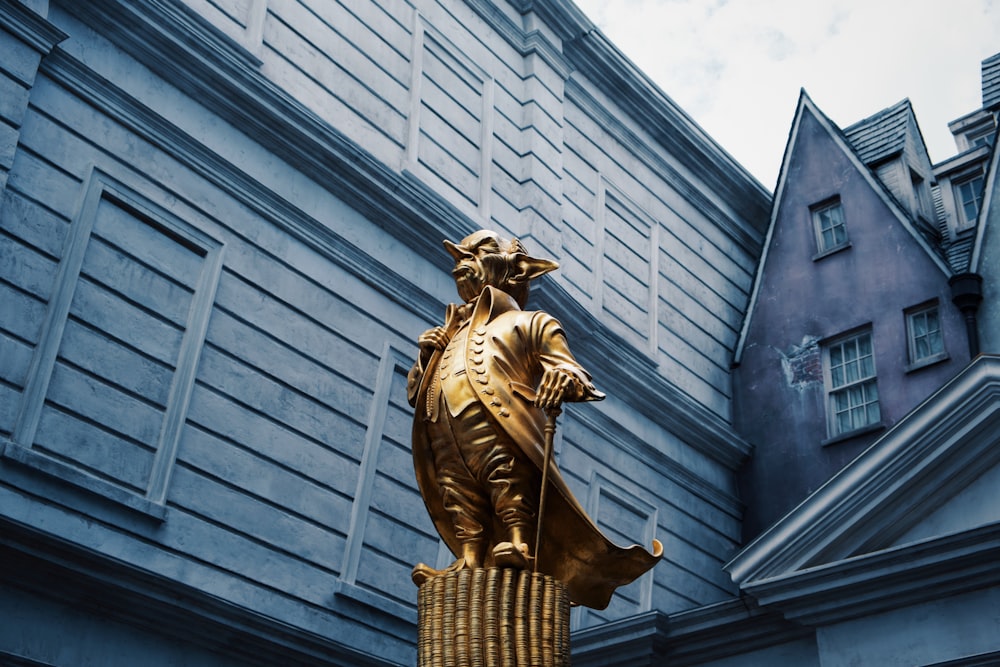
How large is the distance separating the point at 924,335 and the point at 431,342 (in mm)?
14883

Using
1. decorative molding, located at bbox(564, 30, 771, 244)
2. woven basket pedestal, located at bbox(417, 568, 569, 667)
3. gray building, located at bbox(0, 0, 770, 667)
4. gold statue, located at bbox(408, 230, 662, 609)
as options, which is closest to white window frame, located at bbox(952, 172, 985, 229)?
decorative molding, located at bbox(564, 30, 771, 244)

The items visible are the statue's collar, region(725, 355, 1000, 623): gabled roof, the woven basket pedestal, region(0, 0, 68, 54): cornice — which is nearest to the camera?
the woven basket pedestal

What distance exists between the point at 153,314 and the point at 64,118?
2088 millimetres

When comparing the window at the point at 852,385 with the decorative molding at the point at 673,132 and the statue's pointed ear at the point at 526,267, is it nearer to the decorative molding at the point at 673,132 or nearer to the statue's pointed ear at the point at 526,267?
the decorative molding at the point at 673,132

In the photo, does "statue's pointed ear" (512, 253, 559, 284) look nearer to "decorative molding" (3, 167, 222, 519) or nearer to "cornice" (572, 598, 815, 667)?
"decorative molding" (3, 167, 222, 519)

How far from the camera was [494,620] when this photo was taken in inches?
213

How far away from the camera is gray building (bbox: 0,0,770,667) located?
1067 cm

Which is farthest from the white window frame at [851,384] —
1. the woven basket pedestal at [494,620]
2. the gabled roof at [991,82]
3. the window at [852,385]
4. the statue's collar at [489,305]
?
the woven basket pedestal at [494,620]

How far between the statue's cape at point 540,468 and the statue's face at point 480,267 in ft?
1.75

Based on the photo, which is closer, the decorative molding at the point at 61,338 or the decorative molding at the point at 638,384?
the decorative molding at the point at 61,338

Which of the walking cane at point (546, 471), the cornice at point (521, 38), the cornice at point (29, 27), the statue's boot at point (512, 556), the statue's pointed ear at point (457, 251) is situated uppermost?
the cornice at point (521, 38)

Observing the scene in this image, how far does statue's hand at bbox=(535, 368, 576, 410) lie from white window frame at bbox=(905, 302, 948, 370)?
1460 centimetres

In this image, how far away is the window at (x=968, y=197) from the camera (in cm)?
2161

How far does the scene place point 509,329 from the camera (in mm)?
6480
